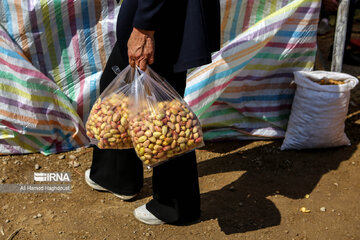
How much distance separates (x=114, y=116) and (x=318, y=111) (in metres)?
1.69

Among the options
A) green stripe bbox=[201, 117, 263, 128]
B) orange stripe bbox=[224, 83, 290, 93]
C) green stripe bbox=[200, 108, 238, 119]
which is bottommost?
green stripe bbox=[201, 117, 263, 128]

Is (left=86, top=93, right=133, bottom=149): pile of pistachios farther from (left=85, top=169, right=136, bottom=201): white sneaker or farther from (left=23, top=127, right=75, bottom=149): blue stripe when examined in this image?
(left=23, top=127, right=75, bottom=149): blue stripe

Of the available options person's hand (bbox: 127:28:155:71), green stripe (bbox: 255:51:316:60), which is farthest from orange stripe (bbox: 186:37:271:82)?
person's hand (bbox: 127:28:155:71)

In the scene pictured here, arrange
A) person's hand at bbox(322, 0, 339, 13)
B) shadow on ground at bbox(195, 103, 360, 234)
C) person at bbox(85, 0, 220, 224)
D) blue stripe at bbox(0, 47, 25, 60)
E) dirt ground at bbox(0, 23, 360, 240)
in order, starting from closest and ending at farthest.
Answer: person at bbox(85, 0, 220, 224)
dirt ground at bbox(0, 23, 360, 240)
shadow on ground at bbox(195, 103, 360, 234)
blue stripe at bbox(0, 47, 25, 60)
person's hand at bbox(322, 0, 339, 13)

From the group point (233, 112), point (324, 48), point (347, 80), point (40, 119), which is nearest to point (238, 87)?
point (233, 112)

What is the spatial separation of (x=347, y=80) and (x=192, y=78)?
115 centimetres

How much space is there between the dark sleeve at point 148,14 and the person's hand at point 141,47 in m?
0.04

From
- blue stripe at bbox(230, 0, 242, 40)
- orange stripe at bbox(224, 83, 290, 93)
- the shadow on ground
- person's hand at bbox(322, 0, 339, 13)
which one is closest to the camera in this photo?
the shadow on ground

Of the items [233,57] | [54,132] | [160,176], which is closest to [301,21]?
[233,57]

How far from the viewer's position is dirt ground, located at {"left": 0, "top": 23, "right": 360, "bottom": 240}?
2.54 meters

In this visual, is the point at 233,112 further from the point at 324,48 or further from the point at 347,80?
the point at 324,48

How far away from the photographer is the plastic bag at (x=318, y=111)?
3.18 m

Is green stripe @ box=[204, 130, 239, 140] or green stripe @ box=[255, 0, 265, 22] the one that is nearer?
green stripe @ box=[255, 0, 265, 22]

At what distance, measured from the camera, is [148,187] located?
2943 millimetres
